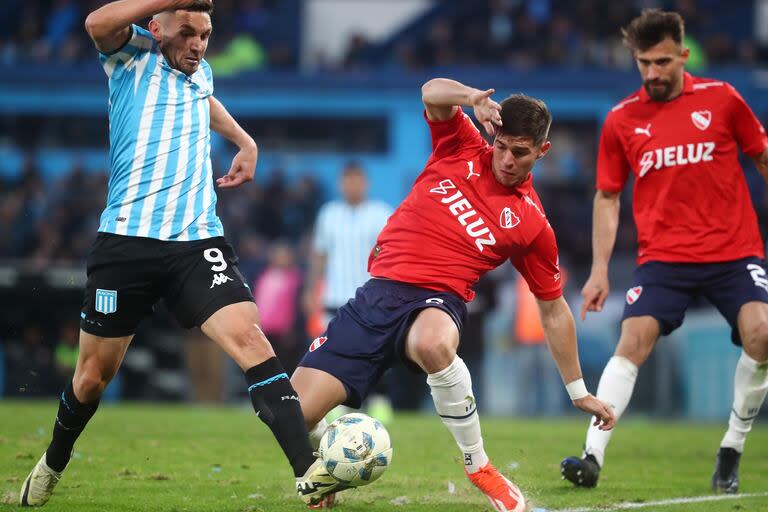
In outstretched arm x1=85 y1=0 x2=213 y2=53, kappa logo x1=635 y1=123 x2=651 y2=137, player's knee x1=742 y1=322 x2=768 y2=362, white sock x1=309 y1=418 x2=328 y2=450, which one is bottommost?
white sock x1=309 y1=418 x2=328 y2=450

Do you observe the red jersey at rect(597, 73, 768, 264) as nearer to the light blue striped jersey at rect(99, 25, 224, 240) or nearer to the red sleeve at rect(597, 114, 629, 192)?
the red sleeve at rect(597, 114, 629, 192)

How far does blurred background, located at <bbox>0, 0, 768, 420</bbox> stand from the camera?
15.2m

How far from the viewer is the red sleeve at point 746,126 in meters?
6.98

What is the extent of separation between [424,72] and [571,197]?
4.38m

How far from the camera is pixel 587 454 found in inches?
261

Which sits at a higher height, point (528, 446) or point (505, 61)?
point (505, 61)

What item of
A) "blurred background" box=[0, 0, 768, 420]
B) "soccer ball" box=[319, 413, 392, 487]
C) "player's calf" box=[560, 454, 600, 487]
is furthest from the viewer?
"blurred background" box=[0, 0, 768, 420]

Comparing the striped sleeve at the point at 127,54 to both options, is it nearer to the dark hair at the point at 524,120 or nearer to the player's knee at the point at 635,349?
the dark hair at the point at 524,120

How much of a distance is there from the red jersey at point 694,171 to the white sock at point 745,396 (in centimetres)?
66

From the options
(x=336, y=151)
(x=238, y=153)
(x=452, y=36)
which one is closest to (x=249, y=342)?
(x=238, y=153)

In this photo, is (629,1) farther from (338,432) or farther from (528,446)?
(338,432)

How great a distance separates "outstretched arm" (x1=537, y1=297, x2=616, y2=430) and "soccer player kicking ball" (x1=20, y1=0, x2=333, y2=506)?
1472mm

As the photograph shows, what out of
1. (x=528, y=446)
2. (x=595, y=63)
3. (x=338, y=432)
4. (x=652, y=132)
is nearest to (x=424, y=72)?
(x=595, y=63)

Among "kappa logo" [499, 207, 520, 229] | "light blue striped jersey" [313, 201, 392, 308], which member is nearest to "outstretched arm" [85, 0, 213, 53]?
"kappa logo" [499, 207, 520, 229]
